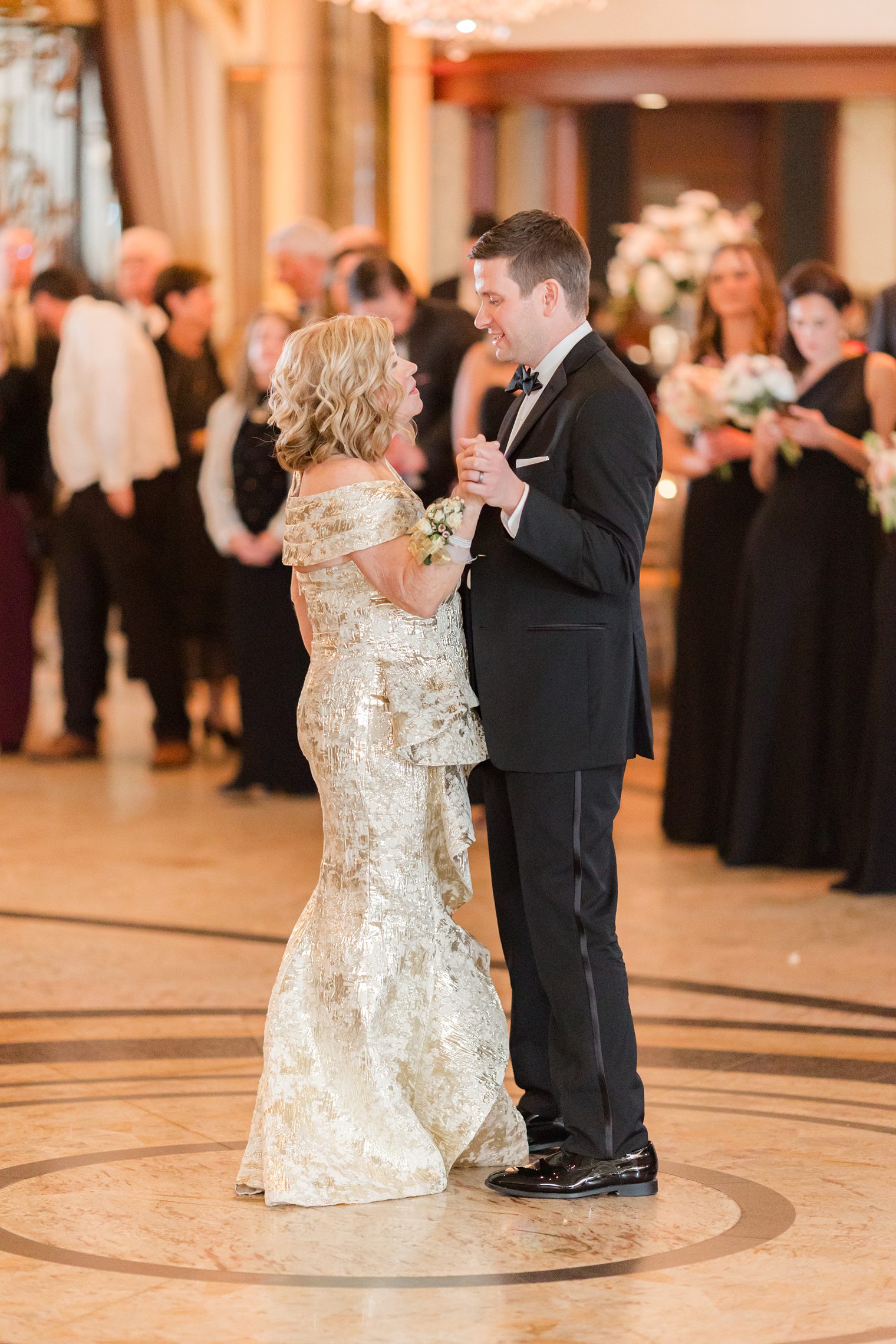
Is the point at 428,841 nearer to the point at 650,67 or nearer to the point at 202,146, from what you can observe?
the point at 202,146

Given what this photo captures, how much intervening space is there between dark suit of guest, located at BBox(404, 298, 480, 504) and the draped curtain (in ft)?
19.4

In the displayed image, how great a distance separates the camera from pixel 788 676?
606 centimetres

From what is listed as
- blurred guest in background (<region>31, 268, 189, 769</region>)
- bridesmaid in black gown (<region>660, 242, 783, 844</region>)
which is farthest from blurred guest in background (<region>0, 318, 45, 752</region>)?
bridesmaid in black gown (<region>660, 242, 783, 844</region>)

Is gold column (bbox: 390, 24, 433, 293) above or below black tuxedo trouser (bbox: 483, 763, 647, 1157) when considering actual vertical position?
above

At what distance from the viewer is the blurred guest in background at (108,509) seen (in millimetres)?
7984

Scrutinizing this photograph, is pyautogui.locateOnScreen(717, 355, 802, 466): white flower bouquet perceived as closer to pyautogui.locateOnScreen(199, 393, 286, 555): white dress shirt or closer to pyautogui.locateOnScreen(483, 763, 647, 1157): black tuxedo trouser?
pyautogui.locateOnScreen(199, 393, 286, 555): white dress shirt

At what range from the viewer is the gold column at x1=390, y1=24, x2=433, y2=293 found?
511 inches

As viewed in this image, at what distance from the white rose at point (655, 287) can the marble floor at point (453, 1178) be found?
308 centimetres

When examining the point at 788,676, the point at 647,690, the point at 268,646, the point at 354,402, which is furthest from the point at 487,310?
the point at 268,646

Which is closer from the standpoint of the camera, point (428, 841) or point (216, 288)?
point (428, 841)

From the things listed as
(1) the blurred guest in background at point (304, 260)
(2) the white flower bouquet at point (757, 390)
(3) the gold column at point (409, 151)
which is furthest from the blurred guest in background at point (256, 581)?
(3) the gold column at point (409, 151)

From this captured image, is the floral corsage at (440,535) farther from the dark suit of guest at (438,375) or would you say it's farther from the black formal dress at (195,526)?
the black formal dress at (195,526)

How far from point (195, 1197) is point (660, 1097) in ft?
3.34

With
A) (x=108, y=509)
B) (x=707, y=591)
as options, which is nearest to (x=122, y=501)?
(x=108, y=509)
